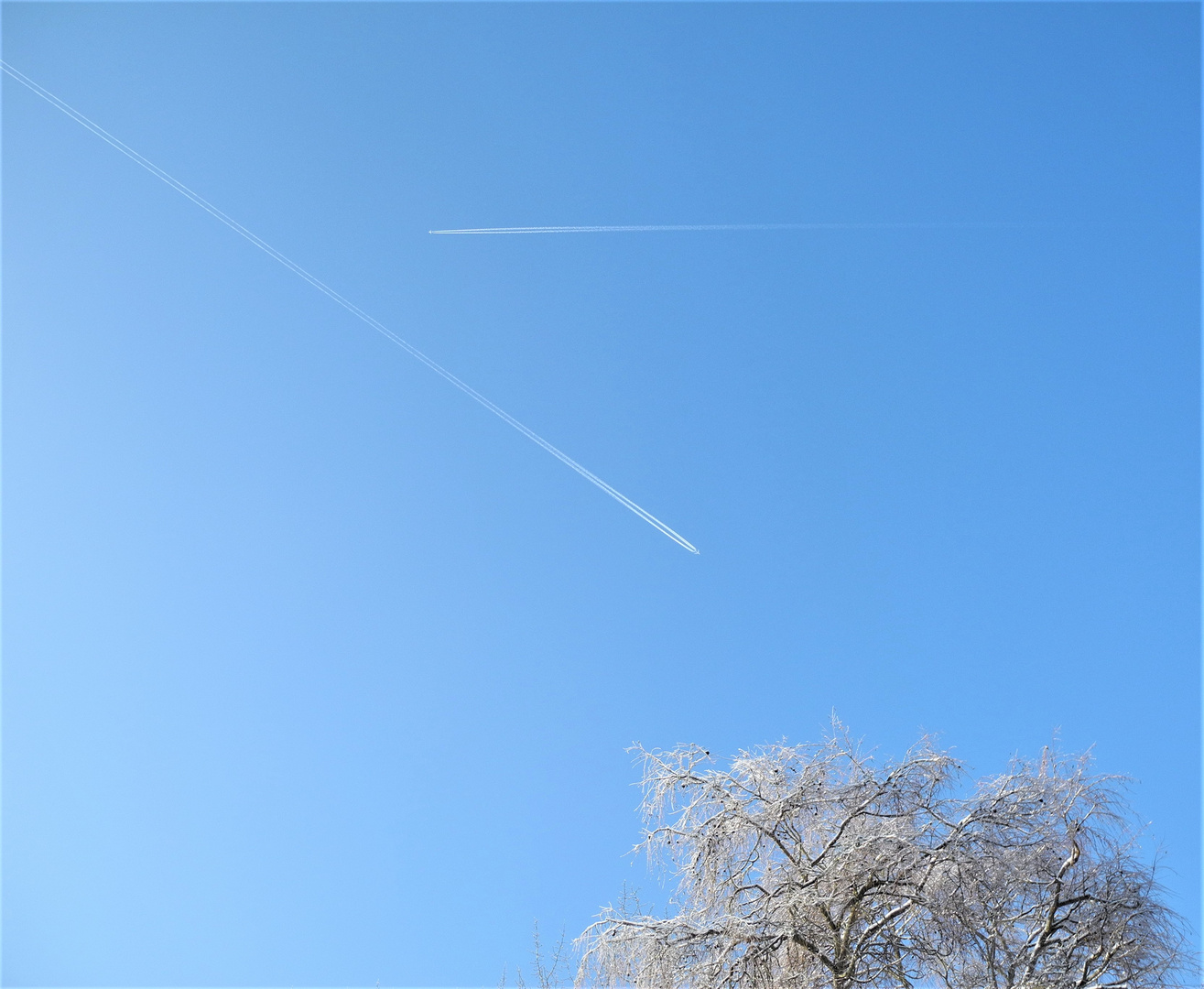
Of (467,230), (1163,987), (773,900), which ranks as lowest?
(1163,987)

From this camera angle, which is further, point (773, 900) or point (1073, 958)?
point (1073, 958)

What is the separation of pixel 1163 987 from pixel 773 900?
19.2 ft

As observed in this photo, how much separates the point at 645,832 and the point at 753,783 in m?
1.80

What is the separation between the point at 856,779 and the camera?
15.6 metres

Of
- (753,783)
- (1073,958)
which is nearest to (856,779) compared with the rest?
(753,783)

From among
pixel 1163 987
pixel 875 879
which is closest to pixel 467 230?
pixel 875 879

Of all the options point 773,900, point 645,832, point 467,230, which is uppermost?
point 467,230

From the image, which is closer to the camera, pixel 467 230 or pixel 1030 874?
pixel 1030 874

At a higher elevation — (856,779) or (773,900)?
(856,779)

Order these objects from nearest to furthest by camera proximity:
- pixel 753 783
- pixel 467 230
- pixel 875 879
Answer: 1. pixel 875 879
2. pixel 753 783
3. pixel 467 230

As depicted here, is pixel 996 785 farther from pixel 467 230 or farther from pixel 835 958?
pixel 467 230

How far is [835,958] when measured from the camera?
47.8 feet

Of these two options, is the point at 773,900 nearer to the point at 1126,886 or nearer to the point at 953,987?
the point at 953,987

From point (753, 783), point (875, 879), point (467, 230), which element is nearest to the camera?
point (875, 879)
